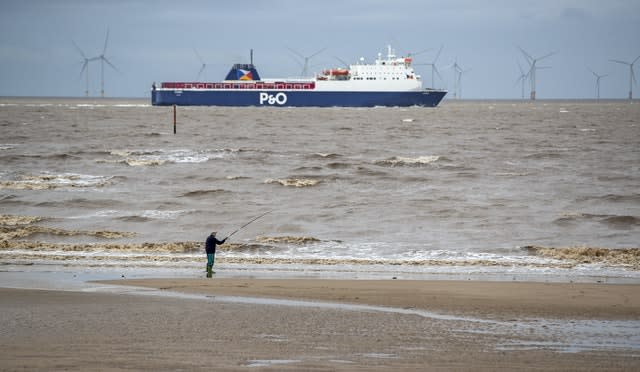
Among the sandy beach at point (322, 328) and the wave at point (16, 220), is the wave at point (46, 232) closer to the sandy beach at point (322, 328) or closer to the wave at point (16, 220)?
the wave at point (16, 220)

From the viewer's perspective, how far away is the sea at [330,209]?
1994 cm

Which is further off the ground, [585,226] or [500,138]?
[500,138]

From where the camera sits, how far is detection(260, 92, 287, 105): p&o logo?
531 feet

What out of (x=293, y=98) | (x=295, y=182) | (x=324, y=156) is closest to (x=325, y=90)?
(x=293, y=98)

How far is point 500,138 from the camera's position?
2800 inches

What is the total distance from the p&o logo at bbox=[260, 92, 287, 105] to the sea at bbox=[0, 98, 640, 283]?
103m

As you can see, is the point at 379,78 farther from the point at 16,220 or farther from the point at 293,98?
the point at 16,220

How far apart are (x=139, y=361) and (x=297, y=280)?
291 inches

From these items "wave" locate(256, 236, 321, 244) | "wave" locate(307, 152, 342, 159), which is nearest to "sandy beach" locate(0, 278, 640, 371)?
"wave" locate(256, 236, 321, 244)

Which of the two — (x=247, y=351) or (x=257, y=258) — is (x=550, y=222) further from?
(x=247, y=351)

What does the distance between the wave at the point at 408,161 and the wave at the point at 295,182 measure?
8.60 meters

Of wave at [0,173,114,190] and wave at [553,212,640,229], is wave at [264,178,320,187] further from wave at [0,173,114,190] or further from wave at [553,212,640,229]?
wave at [553,212,640,229]

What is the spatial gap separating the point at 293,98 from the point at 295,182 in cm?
12394

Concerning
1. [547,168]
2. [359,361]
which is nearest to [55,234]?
[359,361]
